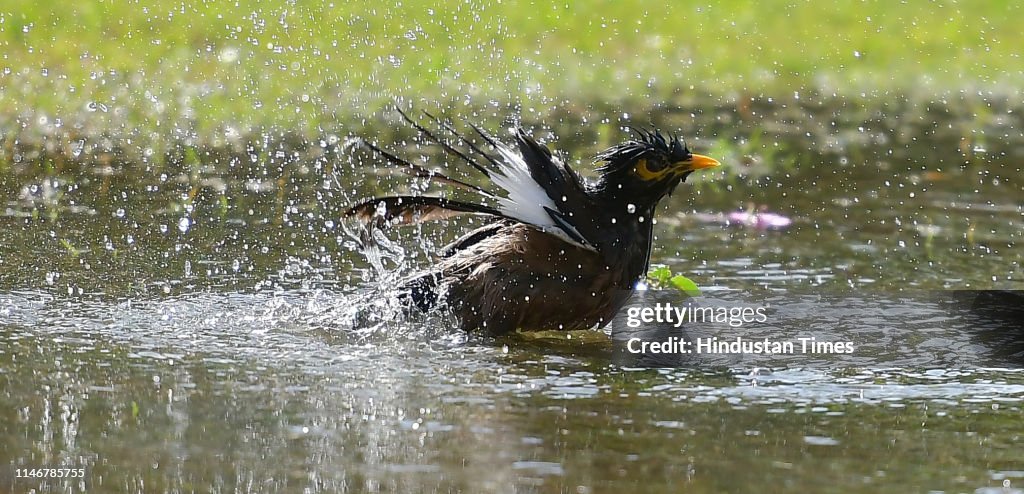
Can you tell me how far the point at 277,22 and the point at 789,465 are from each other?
10528 millimetres

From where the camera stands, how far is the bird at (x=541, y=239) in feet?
19.1

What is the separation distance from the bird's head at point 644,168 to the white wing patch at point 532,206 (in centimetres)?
38

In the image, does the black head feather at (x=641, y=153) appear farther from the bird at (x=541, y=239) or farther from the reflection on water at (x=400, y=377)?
the reflection on water at (x=400, y=377)

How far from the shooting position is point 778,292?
6.50 meters

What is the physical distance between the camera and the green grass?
11.0 metres

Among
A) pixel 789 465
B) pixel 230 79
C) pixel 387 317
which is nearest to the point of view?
pixel 789 465

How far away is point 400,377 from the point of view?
505 cm

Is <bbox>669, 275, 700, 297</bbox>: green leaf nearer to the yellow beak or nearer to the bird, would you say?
the bird

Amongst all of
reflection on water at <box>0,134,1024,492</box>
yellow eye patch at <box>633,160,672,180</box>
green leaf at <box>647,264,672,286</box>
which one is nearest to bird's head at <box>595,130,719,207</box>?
yellow eye patch at <box>633,160,672,180</box>

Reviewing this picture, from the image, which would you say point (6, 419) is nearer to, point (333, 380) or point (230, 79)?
point (333, 380)

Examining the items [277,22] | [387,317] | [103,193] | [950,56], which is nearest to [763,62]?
[950,56]

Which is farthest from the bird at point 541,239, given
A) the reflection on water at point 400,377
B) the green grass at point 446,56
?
the green grass at point 446,56

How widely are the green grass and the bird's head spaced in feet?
14.3

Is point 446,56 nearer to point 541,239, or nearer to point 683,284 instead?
point 683,284
